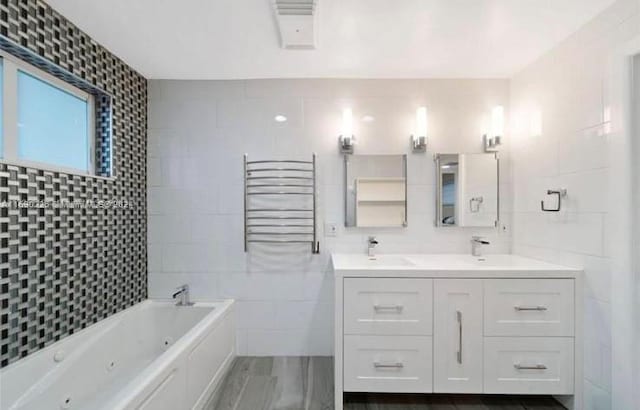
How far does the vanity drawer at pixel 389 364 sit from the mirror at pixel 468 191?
104 centimetres

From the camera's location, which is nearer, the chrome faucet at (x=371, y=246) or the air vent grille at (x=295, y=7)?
the air vent grille at (x=295, y=7)

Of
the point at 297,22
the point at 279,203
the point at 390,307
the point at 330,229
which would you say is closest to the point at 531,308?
the point at 390,307

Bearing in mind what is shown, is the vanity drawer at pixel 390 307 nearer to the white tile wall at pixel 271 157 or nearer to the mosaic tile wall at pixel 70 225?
the white tile wall at pixel 271 157

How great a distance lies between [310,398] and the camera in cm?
210

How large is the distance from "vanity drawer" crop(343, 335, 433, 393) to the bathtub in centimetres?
88

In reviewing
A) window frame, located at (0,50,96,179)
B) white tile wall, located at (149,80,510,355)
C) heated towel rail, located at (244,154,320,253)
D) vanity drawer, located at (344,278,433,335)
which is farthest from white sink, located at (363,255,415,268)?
window frame, located at (0,50,96,179)

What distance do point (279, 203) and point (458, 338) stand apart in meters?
1.56

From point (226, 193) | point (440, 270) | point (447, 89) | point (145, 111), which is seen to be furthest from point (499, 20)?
point (145, 111)

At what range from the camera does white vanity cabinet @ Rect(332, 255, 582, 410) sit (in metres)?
1.92

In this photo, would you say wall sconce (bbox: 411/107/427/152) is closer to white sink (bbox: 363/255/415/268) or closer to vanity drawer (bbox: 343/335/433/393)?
white sink (bbox: 363/255/415/268)

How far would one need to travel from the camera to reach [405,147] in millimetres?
2629

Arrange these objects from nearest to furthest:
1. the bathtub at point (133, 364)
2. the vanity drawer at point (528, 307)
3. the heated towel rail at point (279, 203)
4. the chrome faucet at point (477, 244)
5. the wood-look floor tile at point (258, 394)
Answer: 1. the bathtub at point (133, 364)
2. the vanity drawer at point (528, 307)
3. the wood-look floor tile at point (258, 394)
4. the chrome faucet at point (477, 244)
5. the heated towel rail at point (279, 203)

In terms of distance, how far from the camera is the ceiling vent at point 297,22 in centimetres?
166

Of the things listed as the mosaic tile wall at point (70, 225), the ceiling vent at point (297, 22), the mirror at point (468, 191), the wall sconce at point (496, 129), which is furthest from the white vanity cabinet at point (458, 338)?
the mosaic tile wall at point (70, 225)
